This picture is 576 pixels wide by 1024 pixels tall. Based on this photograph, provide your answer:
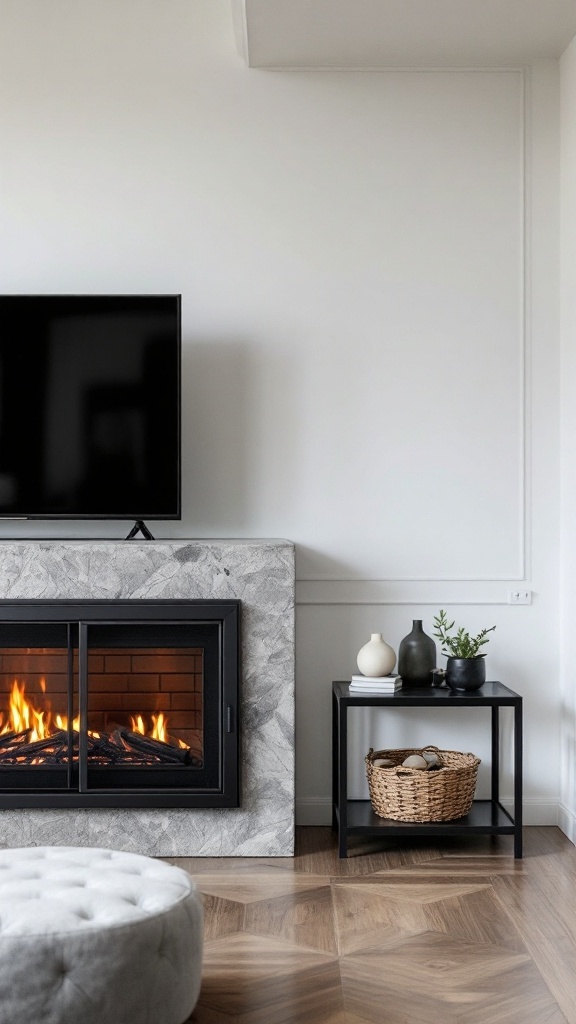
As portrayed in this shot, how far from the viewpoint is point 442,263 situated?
11.9ft

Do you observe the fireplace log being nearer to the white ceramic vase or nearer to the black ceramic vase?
the white ceramic vase

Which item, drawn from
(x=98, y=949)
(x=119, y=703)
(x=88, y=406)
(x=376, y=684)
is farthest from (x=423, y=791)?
(x=88, y=406)

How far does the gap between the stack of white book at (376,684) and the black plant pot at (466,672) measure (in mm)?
189

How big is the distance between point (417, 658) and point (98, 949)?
175 cm

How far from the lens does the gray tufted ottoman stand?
183cm

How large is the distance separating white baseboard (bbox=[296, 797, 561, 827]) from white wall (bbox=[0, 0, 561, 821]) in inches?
1.4

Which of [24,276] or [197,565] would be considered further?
[24,276]

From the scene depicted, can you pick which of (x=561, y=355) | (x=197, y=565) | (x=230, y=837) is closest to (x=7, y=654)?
(x=197, y=565)

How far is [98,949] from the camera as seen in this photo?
1848 mm

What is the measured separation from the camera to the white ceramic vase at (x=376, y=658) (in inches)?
130

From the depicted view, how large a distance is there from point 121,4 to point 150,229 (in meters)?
0.87

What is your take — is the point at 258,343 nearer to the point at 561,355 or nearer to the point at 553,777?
the point at 561,355

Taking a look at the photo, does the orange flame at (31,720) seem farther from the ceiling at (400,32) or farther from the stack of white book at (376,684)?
the ceiling at (400,32)

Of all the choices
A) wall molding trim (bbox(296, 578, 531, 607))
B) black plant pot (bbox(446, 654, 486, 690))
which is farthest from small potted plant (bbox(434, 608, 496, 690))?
wall molding trim (bbox(296, 578, 531, 607))
